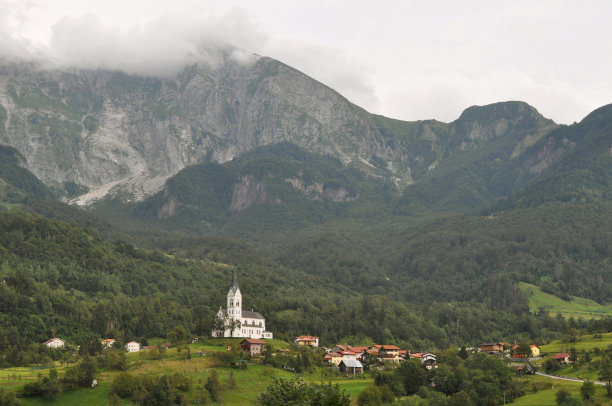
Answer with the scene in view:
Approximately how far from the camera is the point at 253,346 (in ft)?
534

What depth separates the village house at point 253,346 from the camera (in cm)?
16225

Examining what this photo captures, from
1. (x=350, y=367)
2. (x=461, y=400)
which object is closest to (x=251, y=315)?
(x=350, y=367)

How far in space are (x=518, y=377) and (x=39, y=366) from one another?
100.0 meters

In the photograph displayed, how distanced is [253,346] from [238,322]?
69.7 feet

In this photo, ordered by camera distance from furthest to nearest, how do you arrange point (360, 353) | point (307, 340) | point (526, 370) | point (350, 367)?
point (307, 340)
point (360, 353)
point (350, 367)
point (526, 370)

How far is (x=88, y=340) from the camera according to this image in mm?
186500

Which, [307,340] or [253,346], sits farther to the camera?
[307,340]

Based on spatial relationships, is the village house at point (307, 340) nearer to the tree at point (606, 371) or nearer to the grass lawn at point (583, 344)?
the grass lawn at point (583, 344)

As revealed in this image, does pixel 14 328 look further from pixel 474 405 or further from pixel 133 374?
pixel 474 405

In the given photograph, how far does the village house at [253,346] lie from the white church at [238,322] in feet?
56.6

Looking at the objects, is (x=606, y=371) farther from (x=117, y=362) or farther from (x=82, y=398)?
(x=82, y=398)

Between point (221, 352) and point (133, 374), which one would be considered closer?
point (133, 374)

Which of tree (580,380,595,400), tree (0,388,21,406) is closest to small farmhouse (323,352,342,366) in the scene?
tree (580,380,595,400)

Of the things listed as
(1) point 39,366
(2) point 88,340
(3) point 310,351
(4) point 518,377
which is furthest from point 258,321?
(4) point 518,377
